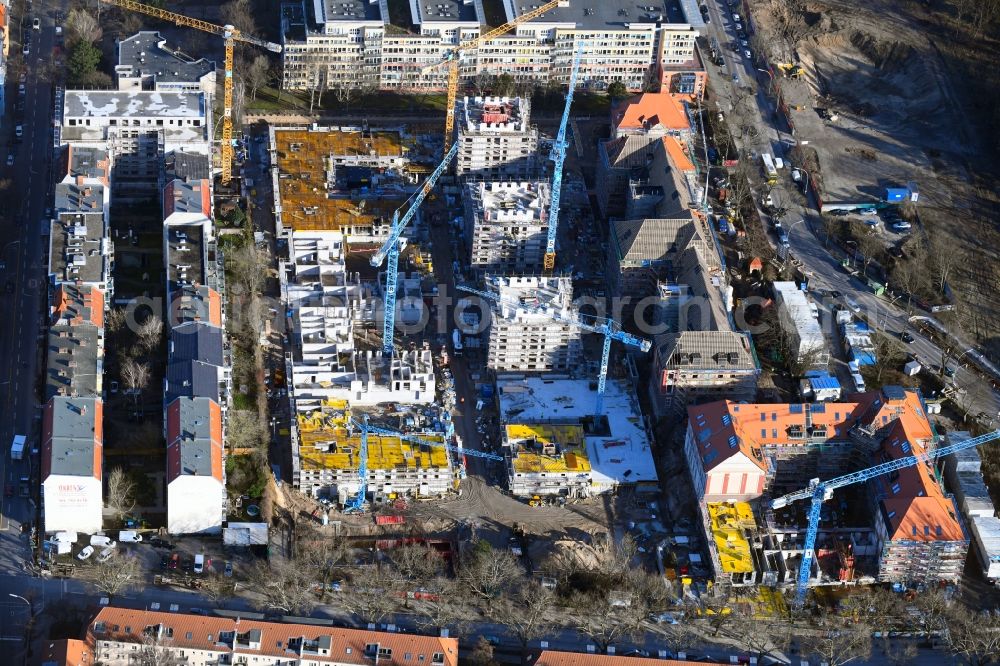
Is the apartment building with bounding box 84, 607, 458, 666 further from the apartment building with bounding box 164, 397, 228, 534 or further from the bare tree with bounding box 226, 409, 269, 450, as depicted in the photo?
the bare tree with bounding box 226, 409, 269, 450

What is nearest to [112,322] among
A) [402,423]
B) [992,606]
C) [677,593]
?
[402,423]

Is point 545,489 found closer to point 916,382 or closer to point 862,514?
point 862,514

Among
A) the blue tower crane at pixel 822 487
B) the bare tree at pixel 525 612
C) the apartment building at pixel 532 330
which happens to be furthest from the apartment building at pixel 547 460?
the blue tower crane at pixel 822 487

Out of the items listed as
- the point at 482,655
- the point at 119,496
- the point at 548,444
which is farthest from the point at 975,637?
the point at 119,496

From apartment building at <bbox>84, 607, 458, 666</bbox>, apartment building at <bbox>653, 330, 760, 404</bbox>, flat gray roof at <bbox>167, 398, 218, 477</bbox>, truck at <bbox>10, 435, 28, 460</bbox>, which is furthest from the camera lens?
apartment building at <bbox>653, 330, 760, 404</bbox>

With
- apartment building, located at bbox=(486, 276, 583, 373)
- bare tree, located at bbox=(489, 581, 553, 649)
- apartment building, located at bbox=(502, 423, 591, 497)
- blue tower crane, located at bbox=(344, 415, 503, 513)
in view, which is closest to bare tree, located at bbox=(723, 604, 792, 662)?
bare tree, located at bbox=(489, 581, 553, 649)

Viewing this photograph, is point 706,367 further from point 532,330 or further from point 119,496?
point 119,496
